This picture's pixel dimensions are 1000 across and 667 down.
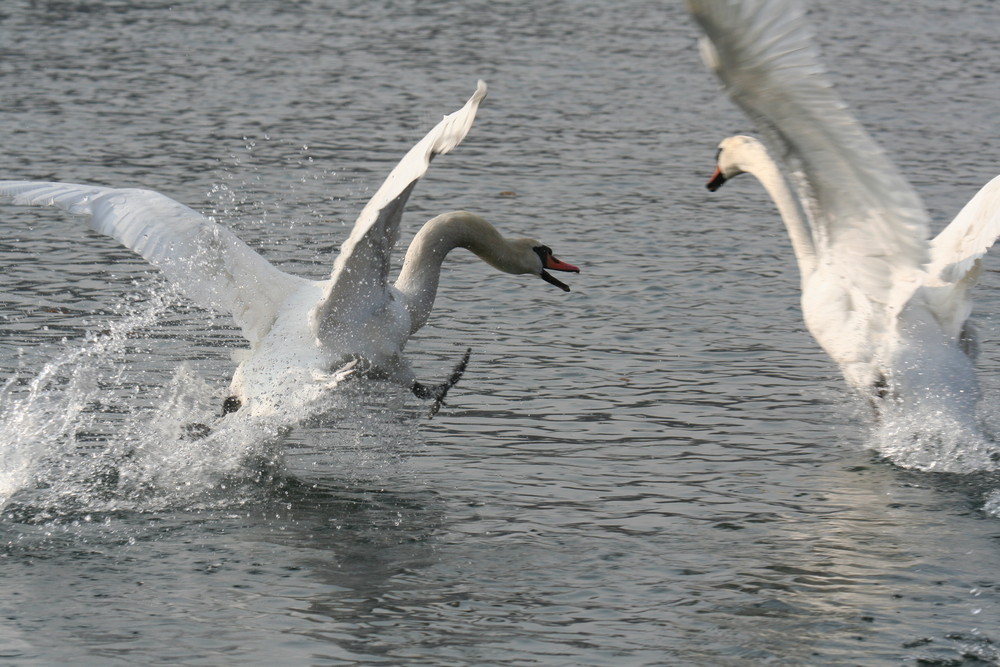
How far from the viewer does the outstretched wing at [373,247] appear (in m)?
5.32

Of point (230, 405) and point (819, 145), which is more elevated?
point (819, 145)

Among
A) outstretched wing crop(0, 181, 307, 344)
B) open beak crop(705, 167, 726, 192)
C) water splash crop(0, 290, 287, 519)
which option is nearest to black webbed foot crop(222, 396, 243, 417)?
water splash crop(0, 290, 287, 519)

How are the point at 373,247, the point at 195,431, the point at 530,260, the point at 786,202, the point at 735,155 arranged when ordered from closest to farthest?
the point at 373,247
the point at 195,431
the point at 530,260
the point at 786,202
the point at 735,155

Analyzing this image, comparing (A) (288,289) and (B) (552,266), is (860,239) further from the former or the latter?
(A) (288,289)

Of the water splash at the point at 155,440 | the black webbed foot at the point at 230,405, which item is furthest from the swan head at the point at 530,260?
the black webbed foot at the point at 230,405

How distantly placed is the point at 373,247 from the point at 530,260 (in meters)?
1.22

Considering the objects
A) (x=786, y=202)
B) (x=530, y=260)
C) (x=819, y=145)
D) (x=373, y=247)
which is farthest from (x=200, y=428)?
(x=786, y=202)

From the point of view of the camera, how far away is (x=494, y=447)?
6996mm

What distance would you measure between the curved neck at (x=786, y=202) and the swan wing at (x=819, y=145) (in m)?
A: 0.34

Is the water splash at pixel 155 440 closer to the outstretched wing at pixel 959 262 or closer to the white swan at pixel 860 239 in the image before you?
the white swan at pixel 860 239

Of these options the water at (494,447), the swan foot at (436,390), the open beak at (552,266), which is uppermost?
the open beak at (552,266)

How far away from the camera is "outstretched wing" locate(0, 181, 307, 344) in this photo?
22.0 ft

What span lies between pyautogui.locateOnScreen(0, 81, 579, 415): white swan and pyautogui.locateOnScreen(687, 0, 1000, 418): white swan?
4.74 ft

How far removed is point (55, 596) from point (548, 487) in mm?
2051
